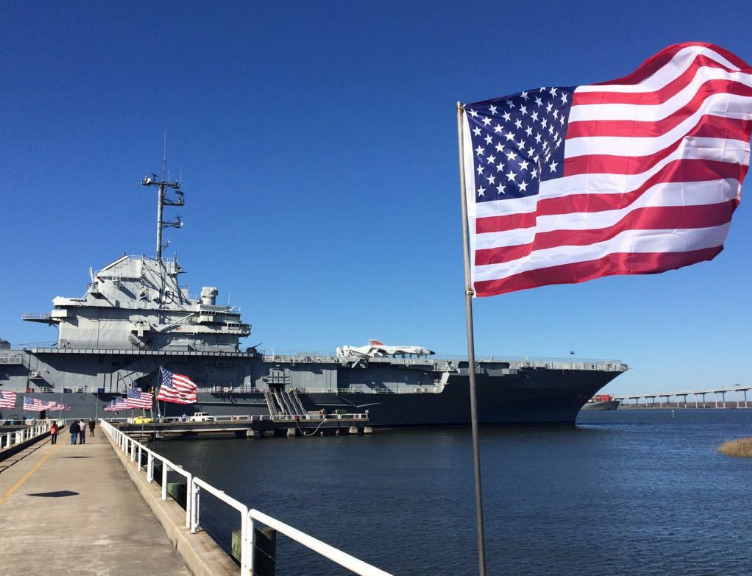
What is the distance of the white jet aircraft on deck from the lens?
59562 mm

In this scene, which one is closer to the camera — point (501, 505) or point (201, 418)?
point (501, 505)

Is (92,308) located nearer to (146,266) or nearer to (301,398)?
(146,266)

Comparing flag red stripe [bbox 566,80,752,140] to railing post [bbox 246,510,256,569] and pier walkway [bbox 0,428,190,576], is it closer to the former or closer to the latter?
railing post [bbox 246,510,256,569]

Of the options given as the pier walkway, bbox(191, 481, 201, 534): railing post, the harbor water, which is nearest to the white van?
the harbor water

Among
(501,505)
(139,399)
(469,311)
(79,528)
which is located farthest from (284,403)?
(469,311)

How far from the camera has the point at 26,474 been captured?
59.6 feet

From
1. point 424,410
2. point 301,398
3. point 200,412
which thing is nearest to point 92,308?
point 200,412

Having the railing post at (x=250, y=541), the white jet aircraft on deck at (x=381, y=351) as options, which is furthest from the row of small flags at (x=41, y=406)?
the railing post at (x=250, y=541)

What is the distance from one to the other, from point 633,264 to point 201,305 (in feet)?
166

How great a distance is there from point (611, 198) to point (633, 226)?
14.7 inches

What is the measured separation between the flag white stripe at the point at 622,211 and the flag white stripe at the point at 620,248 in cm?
19

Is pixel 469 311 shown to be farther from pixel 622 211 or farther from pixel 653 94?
pixel 653 94

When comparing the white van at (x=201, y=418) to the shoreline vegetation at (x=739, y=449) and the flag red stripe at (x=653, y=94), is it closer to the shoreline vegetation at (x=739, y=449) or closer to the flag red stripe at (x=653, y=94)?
the shoreline vegetation at (x=739, y=449)

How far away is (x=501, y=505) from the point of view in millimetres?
23109
